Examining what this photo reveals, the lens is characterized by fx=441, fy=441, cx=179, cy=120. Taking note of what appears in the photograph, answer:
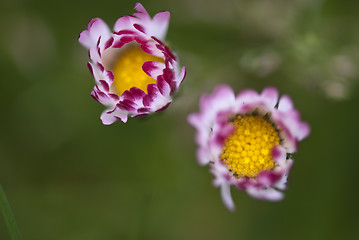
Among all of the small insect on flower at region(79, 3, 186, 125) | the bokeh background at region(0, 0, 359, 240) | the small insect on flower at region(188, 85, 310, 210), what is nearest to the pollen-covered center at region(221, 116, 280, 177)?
the small insect on flower at region(188, 85, 310, 210)

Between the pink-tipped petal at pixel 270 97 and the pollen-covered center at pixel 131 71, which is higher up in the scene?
the pollen-covered center at pixel 131 71

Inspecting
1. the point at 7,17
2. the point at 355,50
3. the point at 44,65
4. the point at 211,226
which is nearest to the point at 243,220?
the point at 211,226

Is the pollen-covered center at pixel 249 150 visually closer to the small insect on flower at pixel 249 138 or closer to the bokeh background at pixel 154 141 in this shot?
the small insect on flower at pixel 249 138

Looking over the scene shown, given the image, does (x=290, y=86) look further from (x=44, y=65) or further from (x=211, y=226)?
(x=44, y=65)

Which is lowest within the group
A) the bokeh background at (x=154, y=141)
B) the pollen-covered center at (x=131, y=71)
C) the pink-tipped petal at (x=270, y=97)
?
the bokeh background at (x=154, y=141)

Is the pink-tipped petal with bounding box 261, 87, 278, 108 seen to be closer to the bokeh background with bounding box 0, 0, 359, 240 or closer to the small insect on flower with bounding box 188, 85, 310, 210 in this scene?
the small insect on flower with bounding box 188, 85, 310, 210

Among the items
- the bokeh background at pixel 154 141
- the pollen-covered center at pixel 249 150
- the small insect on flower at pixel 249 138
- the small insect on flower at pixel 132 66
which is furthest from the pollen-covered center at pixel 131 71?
the bokeh background at pixel 154 141

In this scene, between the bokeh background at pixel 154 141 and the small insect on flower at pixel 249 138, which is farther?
the bokeh background at pixel 154 141
